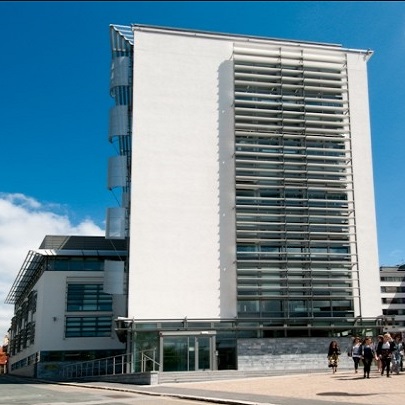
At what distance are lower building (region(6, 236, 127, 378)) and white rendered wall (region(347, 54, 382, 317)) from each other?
2167 cm

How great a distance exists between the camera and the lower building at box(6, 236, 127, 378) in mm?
54406

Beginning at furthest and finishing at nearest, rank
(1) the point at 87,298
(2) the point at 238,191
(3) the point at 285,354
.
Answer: (1) the point at 87,298
(2) the point at 238,191
(3) the point at 285,354

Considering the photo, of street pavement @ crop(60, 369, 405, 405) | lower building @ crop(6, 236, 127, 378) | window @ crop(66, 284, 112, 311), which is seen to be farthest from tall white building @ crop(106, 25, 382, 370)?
window @ crop(66, 284, 112, 311)

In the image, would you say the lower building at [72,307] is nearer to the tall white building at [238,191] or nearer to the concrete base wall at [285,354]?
the tall white building at [238,191]

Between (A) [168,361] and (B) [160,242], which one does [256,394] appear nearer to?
(A) [168,361]

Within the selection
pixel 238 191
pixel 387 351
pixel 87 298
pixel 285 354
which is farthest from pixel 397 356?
pixel 87 298

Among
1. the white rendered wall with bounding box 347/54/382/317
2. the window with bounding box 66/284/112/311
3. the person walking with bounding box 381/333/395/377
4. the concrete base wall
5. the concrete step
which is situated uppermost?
the white rendered wall with bounding box 347/54/382/317

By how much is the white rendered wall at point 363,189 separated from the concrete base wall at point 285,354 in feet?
12.2

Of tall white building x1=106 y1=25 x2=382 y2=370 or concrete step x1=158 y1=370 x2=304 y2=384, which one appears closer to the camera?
concrete step x1=158 y1=370 x2=304 y2=384

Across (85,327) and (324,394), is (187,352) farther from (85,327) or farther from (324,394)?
(85,327)

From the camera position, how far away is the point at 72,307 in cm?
5559

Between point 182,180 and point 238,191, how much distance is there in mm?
3913

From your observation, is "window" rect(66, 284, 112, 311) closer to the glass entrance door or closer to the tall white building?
the tall white building

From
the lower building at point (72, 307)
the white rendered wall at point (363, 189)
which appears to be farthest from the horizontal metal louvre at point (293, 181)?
the lower building at point (72, 307)
